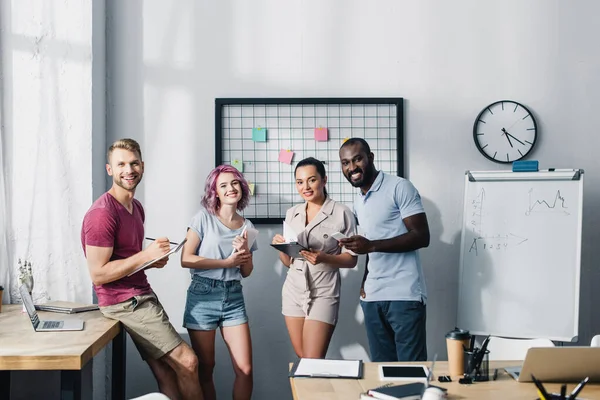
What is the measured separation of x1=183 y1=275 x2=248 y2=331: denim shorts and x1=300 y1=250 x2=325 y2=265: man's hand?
41 centimetres

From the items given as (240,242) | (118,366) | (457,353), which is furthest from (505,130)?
(118,366)

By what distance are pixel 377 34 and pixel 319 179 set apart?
44.8 inches

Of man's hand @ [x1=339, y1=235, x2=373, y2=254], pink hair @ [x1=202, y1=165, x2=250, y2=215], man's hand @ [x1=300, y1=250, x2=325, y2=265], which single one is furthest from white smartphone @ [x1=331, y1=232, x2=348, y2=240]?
pink hair @ [x1=202, y1=165, x2=250, y2=215]

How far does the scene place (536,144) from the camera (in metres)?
3.88

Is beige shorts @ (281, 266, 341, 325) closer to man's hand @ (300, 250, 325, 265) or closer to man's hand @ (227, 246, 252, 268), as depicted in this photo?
man's hand @ (300, 250, 325, 265)

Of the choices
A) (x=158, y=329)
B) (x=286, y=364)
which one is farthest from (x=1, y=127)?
(x=286, y=364)

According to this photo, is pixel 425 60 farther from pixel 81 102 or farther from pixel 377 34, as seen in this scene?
pixel 81 102

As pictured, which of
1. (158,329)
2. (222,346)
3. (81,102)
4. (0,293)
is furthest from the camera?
(222,346)

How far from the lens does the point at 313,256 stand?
3137mm

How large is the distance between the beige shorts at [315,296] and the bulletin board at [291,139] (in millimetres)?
622

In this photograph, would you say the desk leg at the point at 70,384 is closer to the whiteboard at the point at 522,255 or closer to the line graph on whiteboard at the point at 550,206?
the whiteboard at the point at 522,255

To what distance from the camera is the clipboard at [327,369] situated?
6.50ft

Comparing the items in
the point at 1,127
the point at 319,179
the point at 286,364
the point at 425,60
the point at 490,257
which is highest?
the point at 425,60

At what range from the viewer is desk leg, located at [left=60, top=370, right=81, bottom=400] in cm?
233
